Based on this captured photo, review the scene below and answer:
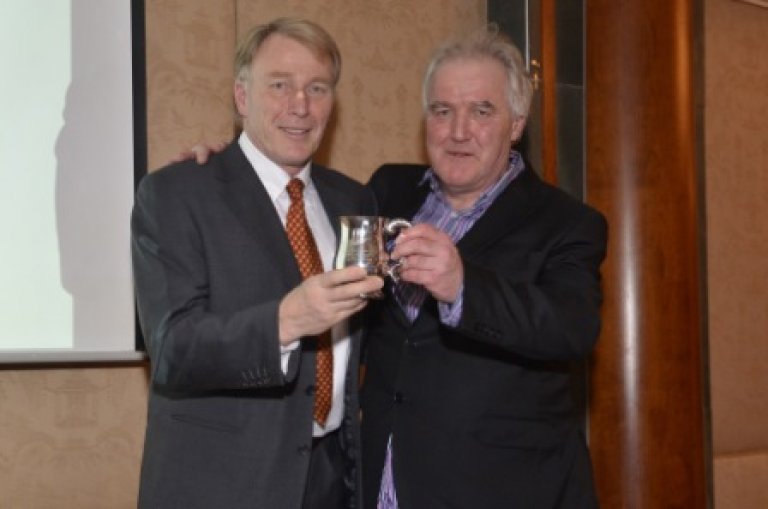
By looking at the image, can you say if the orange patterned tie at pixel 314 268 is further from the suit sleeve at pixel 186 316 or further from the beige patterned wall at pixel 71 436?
the beige patterned wall at pixel 71 436

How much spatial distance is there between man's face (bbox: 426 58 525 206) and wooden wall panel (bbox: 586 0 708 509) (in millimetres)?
1641

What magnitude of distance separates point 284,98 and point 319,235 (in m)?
0.30

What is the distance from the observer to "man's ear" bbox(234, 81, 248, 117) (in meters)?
2.22

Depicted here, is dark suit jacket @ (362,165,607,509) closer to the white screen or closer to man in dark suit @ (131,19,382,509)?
man in dark suit @ (131,19,382,509)

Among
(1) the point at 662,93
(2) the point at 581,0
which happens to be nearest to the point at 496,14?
(2) the point at 581,0

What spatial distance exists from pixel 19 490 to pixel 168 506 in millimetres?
1072

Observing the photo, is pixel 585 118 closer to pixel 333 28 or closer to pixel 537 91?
pixel 537 91

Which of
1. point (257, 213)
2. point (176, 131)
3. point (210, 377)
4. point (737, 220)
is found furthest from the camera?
point (737, 220)

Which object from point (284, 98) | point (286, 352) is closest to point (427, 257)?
point (286, 352)

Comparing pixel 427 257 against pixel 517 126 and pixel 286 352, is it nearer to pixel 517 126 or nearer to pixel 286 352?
pixel 286 352

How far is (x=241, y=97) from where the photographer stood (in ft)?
7.35

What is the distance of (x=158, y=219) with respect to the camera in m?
1.98

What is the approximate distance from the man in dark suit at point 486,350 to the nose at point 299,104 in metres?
0.36

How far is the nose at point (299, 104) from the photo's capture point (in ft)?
7.07
